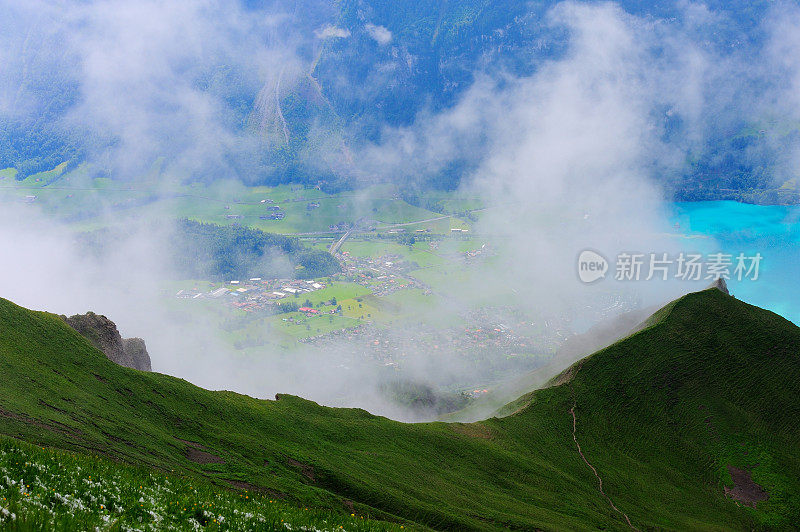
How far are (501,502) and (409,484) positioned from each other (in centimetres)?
905

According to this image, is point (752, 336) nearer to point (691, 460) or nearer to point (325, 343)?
point (691, 460)

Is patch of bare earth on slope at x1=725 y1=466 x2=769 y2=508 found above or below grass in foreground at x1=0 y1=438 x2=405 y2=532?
above

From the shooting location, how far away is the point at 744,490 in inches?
2393

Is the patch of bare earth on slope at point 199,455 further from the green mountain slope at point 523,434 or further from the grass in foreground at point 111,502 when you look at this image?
the grass in foreground at point 111,502

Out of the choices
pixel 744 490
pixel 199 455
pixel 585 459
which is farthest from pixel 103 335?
pixel 744 490

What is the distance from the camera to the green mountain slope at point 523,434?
34812mm

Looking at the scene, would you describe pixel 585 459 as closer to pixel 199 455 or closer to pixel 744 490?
pixel 744 490

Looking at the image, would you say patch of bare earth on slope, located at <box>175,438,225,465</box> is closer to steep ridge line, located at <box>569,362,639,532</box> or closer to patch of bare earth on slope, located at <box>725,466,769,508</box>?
steep ridge line, located at <box>569,362,639,532</box>

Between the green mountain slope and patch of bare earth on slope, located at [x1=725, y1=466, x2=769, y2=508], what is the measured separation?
259mm

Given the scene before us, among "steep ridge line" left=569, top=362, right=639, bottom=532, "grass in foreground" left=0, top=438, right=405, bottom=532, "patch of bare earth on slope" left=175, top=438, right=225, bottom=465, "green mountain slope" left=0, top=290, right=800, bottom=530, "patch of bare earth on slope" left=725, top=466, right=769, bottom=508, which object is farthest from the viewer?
"patch of bare earth on slope" left=725, top=466, right=769, bottom=508

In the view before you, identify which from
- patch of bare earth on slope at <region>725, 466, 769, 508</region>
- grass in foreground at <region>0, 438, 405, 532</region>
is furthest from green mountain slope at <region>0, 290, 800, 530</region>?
grass in foreground at <region>0, 438, 405, 532</region>

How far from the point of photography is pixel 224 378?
153125 millimetres

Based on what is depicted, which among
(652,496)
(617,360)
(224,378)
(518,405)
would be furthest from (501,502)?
(224,378)

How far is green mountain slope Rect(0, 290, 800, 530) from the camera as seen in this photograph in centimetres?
3481
